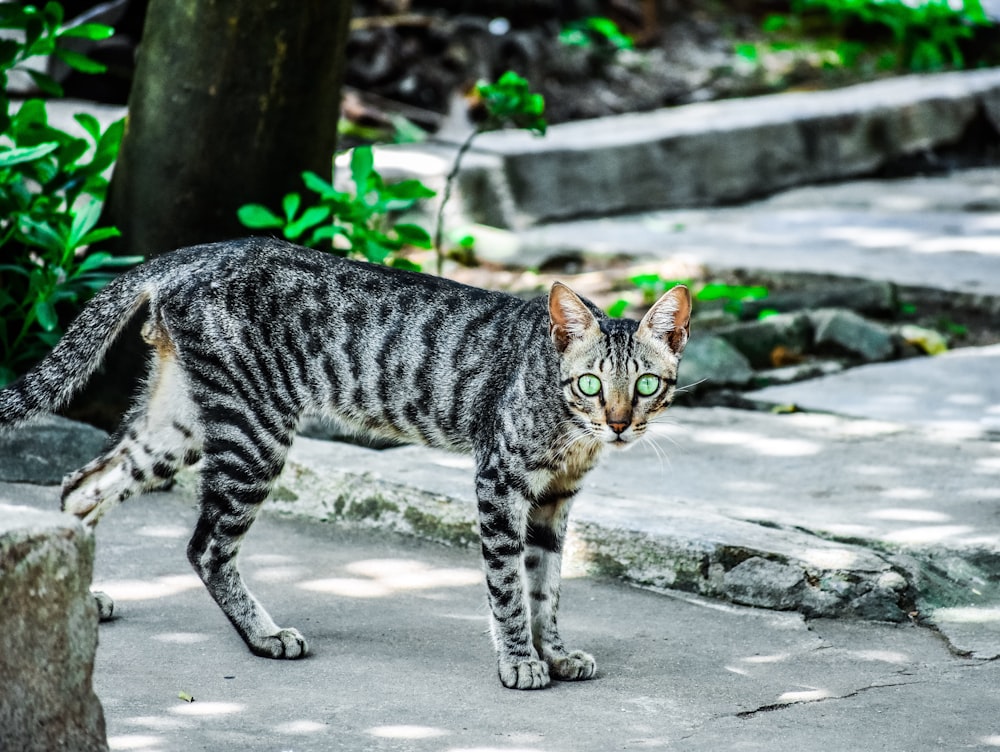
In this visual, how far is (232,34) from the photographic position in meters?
5.95

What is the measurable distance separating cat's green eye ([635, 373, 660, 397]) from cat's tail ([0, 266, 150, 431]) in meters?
1.64

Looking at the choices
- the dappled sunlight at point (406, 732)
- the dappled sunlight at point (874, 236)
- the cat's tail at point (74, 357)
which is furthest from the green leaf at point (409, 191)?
the dappled sunlight at point (874, 236)

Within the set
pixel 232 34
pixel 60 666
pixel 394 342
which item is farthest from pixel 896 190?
pixel 60 666

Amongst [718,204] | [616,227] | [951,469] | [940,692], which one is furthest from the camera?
[718,204]

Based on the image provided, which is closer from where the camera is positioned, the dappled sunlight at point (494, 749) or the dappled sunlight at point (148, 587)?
the dappled sunlight at point (494, 749)

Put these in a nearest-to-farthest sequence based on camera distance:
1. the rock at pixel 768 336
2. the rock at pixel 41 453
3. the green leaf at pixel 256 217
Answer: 1. the rock at pixel 41 453
2. the green leaf at pixel 256 217
3. the rock at pixel 768 336

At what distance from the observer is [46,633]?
287 cm

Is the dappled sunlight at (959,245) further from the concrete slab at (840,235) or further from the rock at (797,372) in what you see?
the rock at (797,372)

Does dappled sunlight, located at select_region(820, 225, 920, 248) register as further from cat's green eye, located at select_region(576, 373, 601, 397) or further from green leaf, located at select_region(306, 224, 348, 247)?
cat's green eye, located at select_region(576, 373, 601, 397)

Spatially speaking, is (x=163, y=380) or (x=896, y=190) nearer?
(x=163, y=380)

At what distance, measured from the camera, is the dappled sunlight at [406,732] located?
3574mm

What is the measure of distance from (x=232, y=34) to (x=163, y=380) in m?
2.02

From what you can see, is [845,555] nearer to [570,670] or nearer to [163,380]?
[570,670]

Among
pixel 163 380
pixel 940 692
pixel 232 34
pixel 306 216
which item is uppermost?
pixel 232 34
